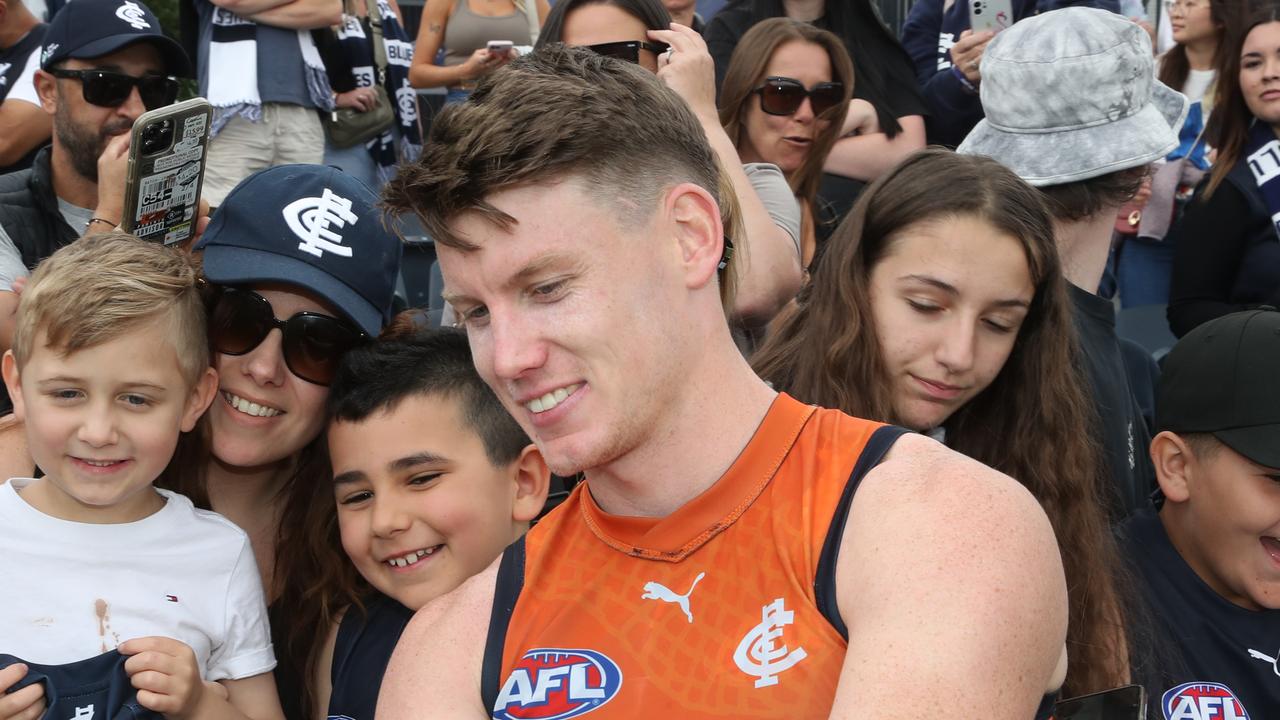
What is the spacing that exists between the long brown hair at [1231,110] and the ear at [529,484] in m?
3.45

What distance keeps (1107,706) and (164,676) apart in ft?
6.20

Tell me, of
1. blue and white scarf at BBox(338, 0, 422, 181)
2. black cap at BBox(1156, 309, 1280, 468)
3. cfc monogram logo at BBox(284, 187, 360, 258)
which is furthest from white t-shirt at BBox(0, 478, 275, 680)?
blue and white scarf at BBox(338, 0, 422, 181)

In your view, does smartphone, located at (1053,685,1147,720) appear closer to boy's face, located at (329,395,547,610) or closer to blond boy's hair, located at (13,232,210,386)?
boy's face, located at (329,395,547,610)

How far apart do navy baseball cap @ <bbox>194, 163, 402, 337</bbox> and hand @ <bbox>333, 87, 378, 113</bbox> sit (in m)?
2.69

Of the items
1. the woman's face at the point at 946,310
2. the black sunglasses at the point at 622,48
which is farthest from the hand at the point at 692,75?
the woman's face at the point at 946,310

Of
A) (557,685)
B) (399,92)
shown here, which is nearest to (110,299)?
(557,685)

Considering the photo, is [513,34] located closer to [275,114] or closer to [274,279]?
[275,114]

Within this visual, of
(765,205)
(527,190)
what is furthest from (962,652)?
(765,205)

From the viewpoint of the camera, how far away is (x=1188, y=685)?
320cm

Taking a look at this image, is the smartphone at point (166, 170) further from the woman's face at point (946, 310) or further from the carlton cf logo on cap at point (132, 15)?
the woman's face at point (946, 310)

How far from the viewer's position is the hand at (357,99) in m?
6.17

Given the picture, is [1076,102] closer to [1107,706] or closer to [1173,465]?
[1173,465]

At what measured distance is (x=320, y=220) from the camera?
136 inches

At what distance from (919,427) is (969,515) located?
139cm
